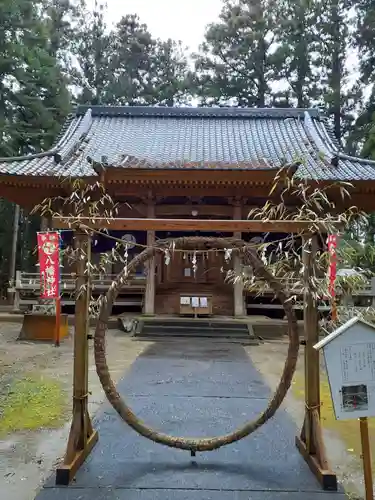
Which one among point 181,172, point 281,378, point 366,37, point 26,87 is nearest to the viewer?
point 281,378

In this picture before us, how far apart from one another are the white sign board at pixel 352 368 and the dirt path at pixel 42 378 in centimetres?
219

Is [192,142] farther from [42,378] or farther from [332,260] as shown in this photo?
[332,260]

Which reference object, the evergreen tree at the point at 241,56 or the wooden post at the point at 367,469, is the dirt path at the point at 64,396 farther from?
the evergreen tree at the point at 241,56

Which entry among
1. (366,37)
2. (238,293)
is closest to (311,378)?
(238,293)

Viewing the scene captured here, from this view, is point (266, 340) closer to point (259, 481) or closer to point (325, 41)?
point (259, 481)

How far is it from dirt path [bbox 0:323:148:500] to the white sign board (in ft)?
7.18

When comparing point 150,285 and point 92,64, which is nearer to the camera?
point 150,285

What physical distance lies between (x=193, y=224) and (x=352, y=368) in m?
1.60

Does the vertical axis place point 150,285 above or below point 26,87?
below

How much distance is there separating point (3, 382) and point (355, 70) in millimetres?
24011

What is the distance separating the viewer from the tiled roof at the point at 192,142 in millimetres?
10633

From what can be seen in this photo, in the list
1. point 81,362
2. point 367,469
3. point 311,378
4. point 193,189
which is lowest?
point 367,469

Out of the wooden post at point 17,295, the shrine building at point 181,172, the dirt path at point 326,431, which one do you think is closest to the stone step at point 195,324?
the shrine building at point 181,172

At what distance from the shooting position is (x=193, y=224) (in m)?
3.48
